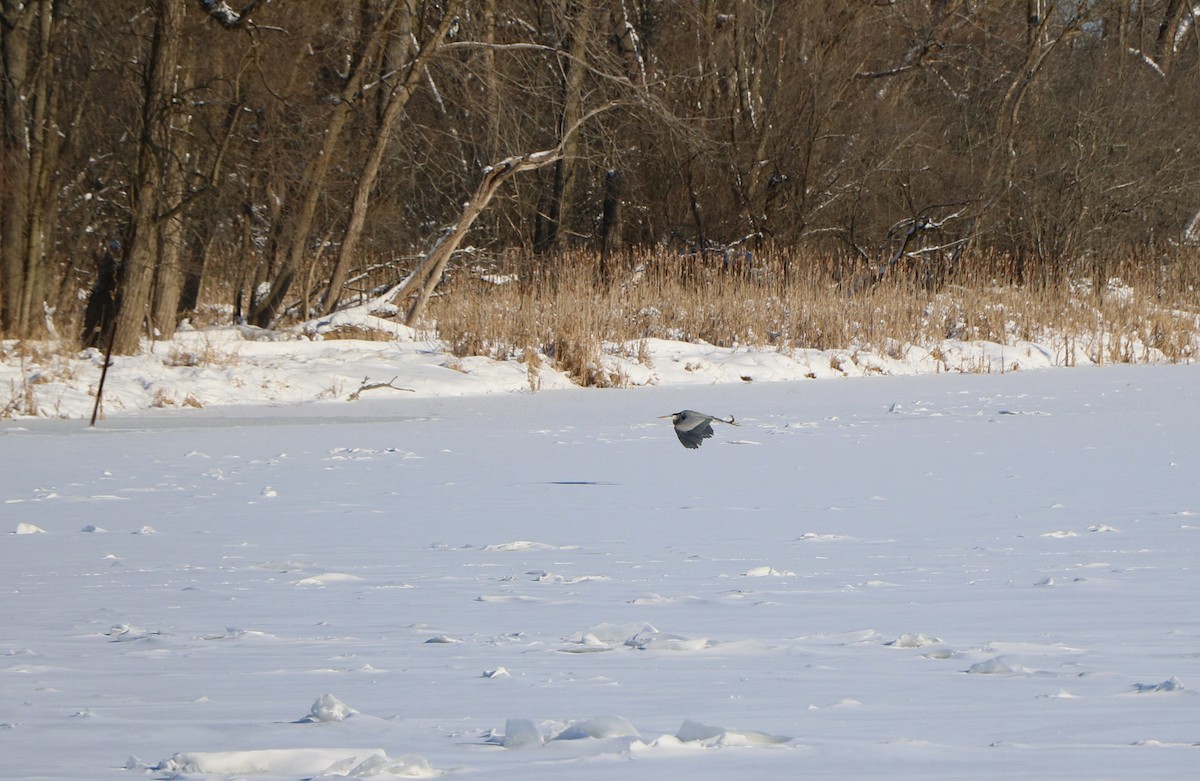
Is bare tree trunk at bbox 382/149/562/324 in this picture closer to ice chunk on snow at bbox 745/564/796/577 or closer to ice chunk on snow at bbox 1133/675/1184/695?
ice chunk on snow at bbox 745/564/796/577

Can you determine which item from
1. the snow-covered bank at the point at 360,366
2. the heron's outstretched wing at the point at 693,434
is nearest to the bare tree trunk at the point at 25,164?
the snow-covered bank at the point at 360,366

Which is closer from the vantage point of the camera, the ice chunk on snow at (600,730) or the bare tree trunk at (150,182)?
the ice chunk on snow at (600,730)

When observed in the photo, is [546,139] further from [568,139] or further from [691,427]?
Answer: [691,427]

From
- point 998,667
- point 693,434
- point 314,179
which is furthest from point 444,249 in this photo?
point 998,667

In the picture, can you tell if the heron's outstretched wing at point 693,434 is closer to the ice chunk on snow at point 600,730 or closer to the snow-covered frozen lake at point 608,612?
the snow-covered frozen lake at point 608,612

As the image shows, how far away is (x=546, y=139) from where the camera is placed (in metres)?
21.1

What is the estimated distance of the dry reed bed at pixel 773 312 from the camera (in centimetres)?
1373

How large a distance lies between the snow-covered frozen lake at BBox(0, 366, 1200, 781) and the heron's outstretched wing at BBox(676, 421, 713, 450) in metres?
0.19

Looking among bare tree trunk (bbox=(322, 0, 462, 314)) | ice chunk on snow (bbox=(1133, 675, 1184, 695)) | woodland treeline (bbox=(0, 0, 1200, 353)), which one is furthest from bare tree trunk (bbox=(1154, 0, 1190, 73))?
ice chunk on snow (bbox=(1133, 675, 1184, 695))

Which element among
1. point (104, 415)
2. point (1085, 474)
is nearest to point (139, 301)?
point (104, 415)

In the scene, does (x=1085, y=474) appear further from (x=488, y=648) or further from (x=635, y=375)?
(x=635, y=375)

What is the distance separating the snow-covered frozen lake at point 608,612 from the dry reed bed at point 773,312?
583cm

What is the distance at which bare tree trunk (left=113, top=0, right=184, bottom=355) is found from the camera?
39.6 feet

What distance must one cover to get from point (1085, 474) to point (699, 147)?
11426mm
